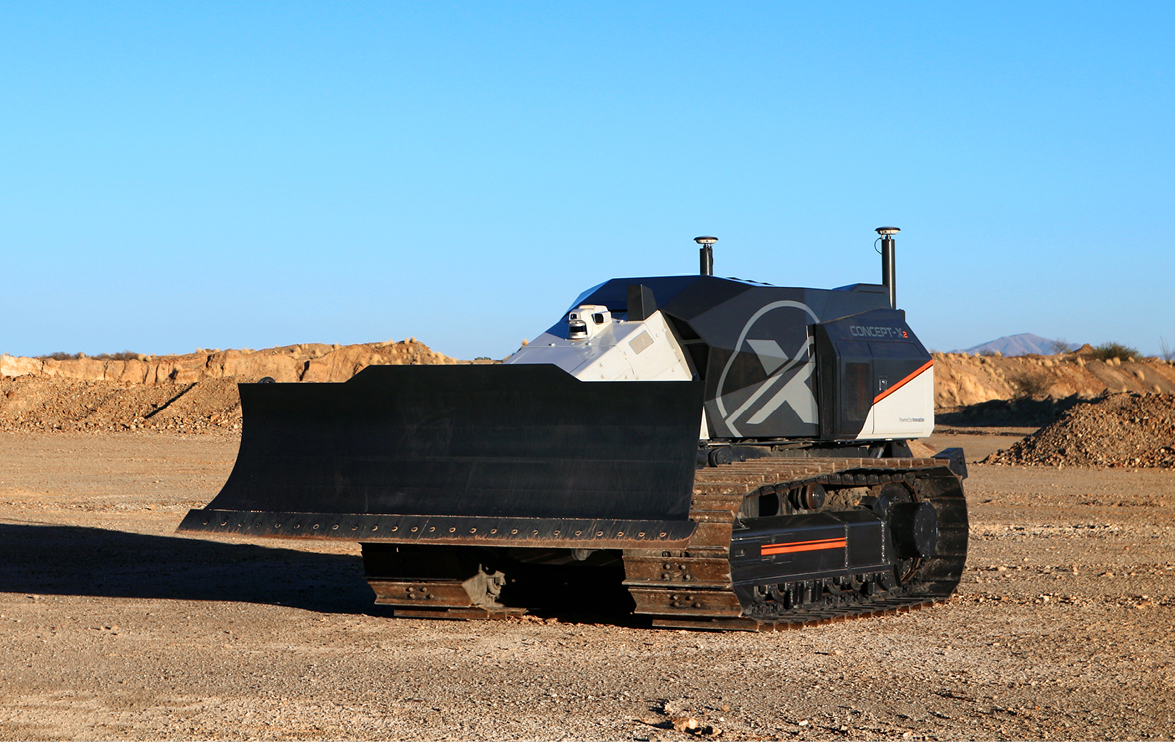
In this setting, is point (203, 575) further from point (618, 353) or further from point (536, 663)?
point (536, 663)

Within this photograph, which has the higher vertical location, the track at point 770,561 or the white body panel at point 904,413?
the white body panel at point 904,413

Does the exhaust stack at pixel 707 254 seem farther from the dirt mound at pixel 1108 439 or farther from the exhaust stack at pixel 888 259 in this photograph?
the dirt mound at pixel 1108 439

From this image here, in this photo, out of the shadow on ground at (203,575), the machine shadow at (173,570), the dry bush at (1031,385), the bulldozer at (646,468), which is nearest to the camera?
the bulldozer at (646,468)

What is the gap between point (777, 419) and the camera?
11.0 meters

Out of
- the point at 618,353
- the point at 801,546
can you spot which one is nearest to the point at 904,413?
the point at 801,546

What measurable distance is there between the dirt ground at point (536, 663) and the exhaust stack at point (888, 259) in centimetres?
313

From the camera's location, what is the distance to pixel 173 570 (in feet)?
46.6

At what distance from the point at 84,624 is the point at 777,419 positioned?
603 centimetres

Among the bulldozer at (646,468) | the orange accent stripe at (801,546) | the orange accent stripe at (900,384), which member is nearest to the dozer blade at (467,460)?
the bulldozer at (646,468)

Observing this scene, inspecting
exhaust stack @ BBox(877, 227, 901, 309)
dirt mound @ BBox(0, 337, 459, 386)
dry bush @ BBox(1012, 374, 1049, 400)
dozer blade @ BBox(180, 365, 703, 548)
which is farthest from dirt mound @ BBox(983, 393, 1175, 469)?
dry bush @ BBox(1012, 374, 1049, 400)

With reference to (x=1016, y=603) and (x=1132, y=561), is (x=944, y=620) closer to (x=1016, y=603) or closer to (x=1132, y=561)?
(x=1016, y=603)

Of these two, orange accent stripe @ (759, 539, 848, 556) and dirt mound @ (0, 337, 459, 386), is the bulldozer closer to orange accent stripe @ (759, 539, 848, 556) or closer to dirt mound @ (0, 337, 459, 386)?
orange accent stripe @ (759, 539, 848, 556)


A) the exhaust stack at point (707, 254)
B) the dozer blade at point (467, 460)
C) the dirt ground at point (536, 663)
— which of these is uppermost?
the exhaust stack at point (707, 254)

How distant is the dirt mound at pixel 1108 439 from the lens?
32969mm
